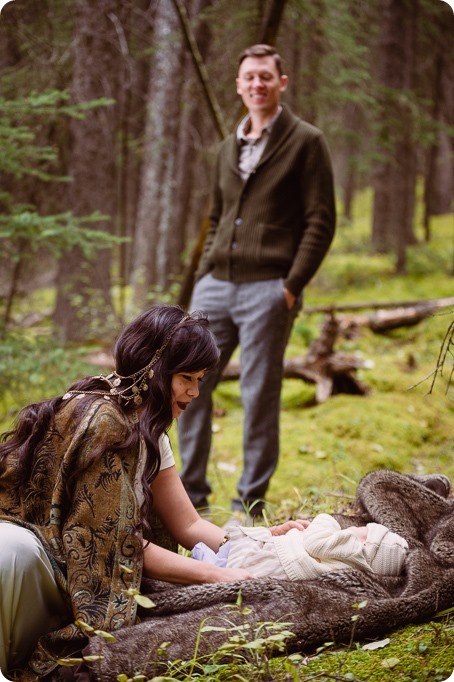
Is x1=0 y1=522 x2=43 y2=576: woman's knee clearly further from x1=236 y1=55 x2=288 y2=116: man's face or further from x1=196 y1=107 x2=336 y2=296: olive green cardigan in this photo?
x1=236 y1=55 x2=288 y2=116: man's face

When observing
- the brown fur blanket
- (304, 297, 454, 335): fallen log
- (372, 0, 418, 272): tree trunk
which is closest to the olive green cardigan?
the brown fur blanket

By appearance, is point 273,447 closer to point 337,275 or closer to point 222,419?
point 222,419

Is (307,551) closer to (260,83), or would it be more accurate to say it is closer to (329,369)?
(260,83)

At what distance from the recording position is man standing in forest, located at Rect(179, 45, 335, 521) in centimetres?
404

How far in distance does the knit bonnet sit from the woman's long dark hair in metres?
0.95

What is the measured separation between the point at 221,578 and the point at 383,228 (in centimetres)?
1411

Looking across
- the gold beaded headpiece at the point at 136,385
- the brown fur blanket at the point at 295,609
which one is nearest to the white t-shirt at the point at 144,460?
the gold beaded headpiece at the point at 136,385

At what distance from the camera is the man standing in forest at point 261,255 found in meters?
4.04

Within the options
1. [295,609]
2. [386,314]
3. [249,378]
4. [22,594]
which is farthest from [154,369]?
[386,314]

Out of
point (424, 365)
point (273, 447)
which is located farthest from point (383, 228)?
point (273, 447)

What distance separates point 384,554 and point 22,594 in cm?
144

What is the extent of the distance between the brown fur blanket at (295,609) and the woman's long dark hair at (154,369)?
37 centimetres

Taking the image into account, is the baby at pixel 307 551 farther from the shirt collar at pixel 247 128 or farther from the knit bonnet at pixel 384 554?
the shirt collar at pixel 247 128

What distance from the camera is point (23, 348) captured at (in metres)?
5.08
